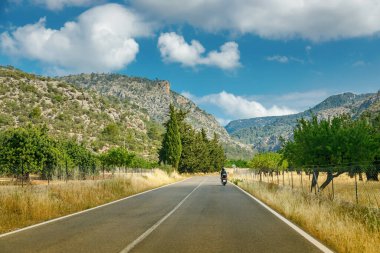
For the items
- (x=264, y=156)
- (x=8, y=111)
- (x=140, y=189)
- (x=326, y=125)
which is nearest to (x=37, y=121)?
(x=8, y=111)

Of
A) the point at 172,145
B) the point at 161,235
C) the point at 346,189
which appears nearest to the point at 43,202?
the point at 161,235

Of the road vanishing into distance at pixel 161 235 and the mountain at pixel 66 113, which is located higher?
the mountain at pixel 66 113

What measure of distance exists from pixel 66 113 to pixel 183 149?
131ft

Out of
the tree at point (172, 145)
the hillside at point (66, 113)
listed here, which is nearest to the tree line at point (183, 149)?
the tree at point (172, 145)

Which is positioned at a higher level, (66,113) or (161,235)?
(66,113)

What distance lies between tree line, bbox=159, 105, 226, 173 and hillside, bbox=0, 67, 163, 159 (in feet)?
62.6

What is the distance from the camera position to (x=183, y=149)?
83188 millimetres

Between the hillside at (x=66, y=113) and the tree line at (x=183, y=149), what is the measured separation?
1908cm

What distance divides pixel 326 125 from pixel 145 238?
20.4 metres

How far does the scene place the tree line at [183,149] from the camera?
71.2m

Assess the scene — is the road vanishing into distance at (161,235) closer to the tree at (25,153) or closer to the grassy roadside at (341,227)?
the grassy roadside at (341,227)

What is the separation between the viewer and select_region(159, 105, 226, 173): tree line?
234 feet

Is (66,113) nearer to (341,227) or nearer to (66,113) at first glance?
(66,113)

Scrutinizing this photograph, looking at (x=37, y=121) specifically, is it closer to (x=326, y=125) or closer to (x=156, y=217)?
(x=326, y=125)
